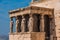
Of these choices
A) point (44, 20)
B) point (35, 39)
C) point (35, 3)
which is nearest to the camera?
A: point (35, 39)

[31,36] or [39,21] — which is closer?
[31,36]

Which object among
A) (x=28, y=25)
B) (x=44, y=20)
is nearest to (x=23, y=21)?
(x=28, y=25)

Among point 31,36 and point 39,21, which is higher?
point 39,21

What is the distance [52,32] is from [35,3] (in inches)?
153

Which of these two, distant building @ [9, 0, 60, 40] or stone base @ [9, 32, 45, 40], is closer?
stone base @ [9, 32, 45, 40]

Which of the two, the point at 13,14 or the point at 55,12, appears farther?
the point at 13,14

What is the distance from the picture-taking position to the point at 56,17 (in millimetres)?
19094

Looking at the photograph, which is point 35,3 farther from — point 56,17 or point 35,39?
point 35,39

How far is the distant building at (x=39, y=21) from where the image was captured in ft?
Answer: 60.5

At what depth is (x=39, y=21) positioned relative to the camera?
19.8 meters

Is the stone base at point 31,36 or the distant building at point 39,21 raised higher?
the distant building at point 39,21

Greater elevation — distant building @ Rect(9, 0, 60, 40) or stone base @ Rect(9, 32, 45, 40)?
distant building @ Rect(9, 0, 60, 40)

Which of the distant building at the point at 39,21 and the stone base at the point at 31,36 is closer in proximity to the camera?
the stone base at the point at 31,36

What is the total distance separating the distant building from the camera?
18.4 m
